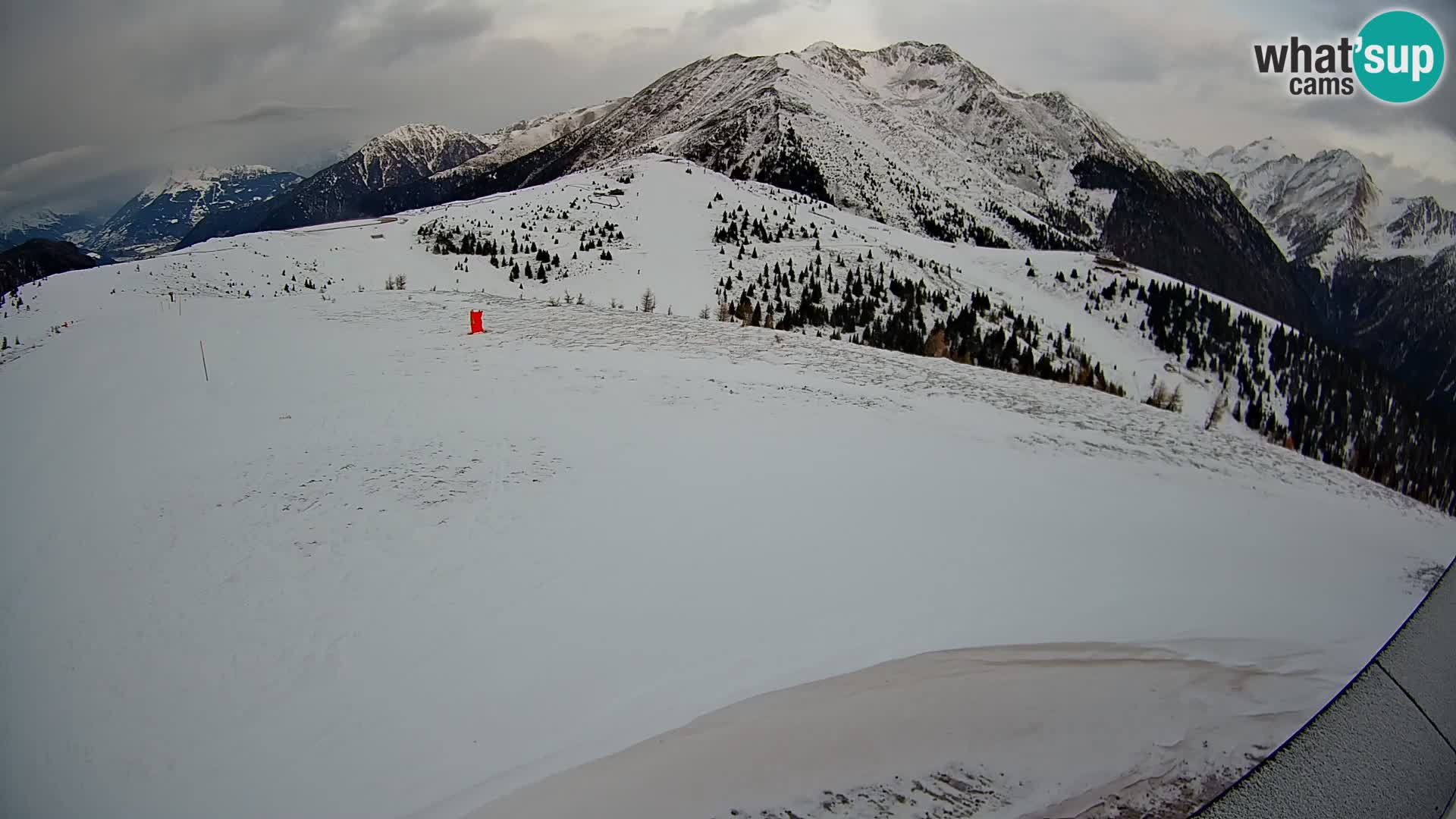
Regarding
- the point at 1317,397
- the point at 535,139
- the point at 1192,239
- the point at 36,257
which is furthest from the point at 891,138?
the point at 535,139

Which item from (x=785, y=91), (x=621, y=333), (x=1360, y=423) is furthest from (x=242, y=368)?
(x=785, y=91)

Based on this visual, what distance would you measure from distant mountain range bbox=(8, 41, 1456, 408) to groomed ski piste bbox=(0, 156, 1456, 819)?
→ 110cm

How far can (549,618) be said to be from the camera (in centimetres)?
251

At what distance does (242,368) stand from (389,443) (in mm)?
2664

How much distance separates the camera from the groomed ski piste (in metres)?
1.57

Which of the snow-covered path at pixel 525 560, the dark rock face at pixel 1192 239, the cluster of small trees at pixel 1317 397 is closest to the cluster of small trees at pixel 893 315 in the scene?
the cluster of small trees at pixel 1317 397

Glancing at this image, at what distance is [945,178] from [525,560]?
80.8 meters

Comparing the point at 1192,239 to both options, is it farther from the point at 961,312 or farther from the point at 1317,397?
the point at 1317,397

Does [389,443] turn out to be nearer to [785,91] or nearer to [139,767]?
[139,767]

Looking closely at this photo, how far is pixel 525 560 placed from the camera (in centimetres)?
298

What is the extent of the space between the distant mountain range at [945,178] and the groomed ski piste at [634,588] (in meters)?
1.10

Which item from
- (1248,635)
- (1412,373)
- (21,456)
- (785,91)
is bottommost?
(1248,635)

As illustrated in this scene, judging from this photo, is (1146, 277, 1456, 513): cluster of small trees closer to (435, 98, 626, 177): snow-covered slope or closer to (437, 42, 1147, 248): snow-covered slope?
(437, 42, 1147, 248): snow-covered slope

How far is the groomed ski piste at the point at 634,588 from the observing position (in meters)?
1.57
